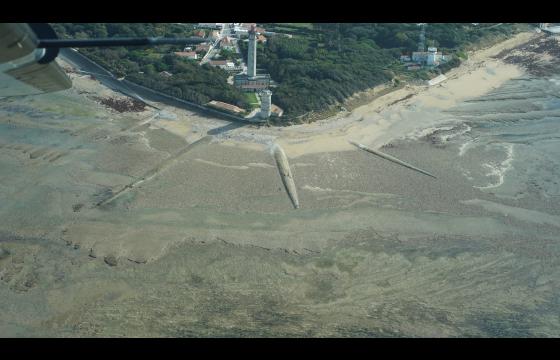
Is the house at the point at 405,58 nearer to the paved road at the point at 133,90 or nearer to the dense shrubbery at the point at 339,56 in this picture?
the dense shrubbery at the point at 339,56

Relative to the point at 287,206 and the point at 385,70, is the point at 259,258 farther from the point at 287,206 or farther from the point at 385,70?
the point at 385,70

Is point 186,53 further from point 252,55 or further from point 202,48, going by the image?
point 252,55

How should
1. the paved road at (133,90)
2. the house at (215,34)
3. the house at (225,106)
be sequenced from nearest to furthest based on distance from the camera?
the house at (225,106) → the paved road at (133,90) → the house at (215,34)

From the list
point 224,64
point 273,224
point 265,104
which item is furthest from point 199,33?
point 273,224

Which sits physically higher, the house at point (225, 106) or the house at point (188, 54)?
the house at point (188, 54)

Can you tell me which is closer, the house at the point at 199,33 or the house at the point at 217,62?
the house at the point at 217,62

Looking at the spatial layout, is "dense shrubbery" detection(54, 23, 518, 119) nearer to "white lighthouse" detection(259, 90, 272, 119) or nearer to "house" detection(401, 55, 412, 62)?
"house" detection(401, 55, 412, 62)

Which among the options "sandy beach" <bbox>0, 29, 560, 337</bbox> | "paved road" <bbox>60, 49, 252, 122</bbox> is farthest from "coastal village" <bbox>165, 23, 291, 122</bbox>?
"sandy beach" <bbox>0, 29, 560, 337</bbox>

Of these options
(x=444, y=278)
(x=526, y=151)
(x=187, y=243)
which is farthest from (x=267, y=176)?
(x=526, y=151)

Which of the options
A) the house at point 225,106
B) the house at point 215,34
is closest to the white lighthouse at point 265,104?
the house at point 225,106
